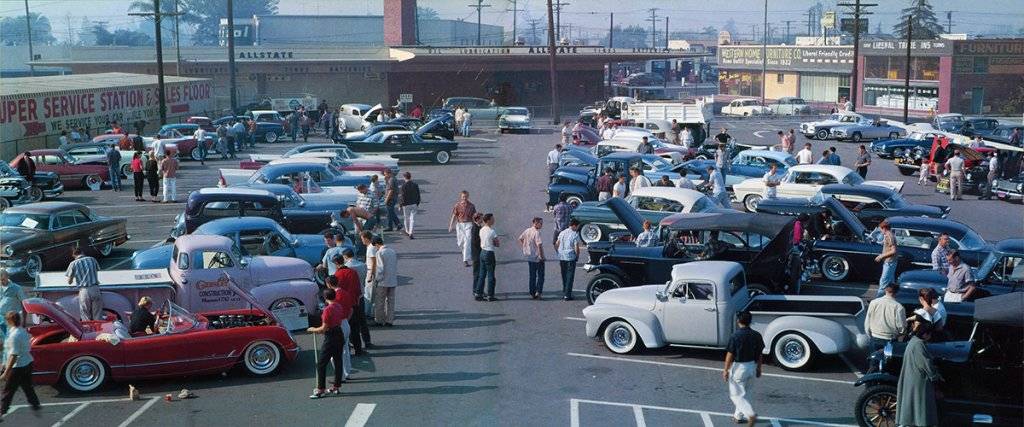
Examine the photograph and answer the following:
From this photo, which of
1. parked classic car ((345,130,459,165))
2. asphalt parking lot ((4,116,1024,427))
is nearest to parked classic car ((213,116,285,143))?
parked classic car ((345,130,459,165))

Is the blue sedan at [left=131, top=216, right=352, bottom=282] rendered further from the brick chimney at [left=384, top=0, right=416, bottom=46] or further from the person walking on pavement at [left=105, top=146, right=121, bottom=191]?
the brick chimney at [left=384, top=0, right=416, bottom=46]

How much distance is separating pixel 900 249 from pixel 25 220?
16605 mm

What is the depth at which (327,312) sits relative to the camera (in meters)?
12.4

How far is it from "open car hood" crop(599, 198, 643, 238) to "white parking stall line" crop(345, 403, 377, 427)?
8.22m

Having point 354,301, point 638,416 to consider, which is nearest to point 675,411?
point 638,416

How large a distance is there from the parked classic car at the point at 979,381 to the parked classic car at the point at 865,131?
3923 cm

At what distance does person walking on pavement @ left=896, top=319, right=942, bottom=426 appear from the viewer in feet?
34.5

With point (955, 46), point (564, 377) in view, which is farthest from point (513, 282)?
point (955, 46)

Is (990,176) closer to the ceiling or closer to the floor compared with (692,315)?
closer to the ceiling

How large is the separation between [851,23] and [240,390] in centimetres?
7078

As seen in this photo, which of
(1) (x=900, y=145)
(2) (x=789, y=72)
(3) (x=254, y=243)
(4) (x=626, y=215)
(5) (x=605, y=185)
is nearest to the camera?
(3) (x=254, y=243)

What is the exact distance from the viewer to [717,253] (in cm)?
1714

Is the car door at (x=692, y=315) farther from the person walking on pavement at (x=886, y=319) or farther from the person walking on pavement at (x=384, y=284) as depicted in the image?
the person walking on pavement at (x=384, y=284)

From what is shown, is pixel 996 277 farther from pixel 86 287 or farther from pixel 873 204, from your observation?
pixel 86 287
